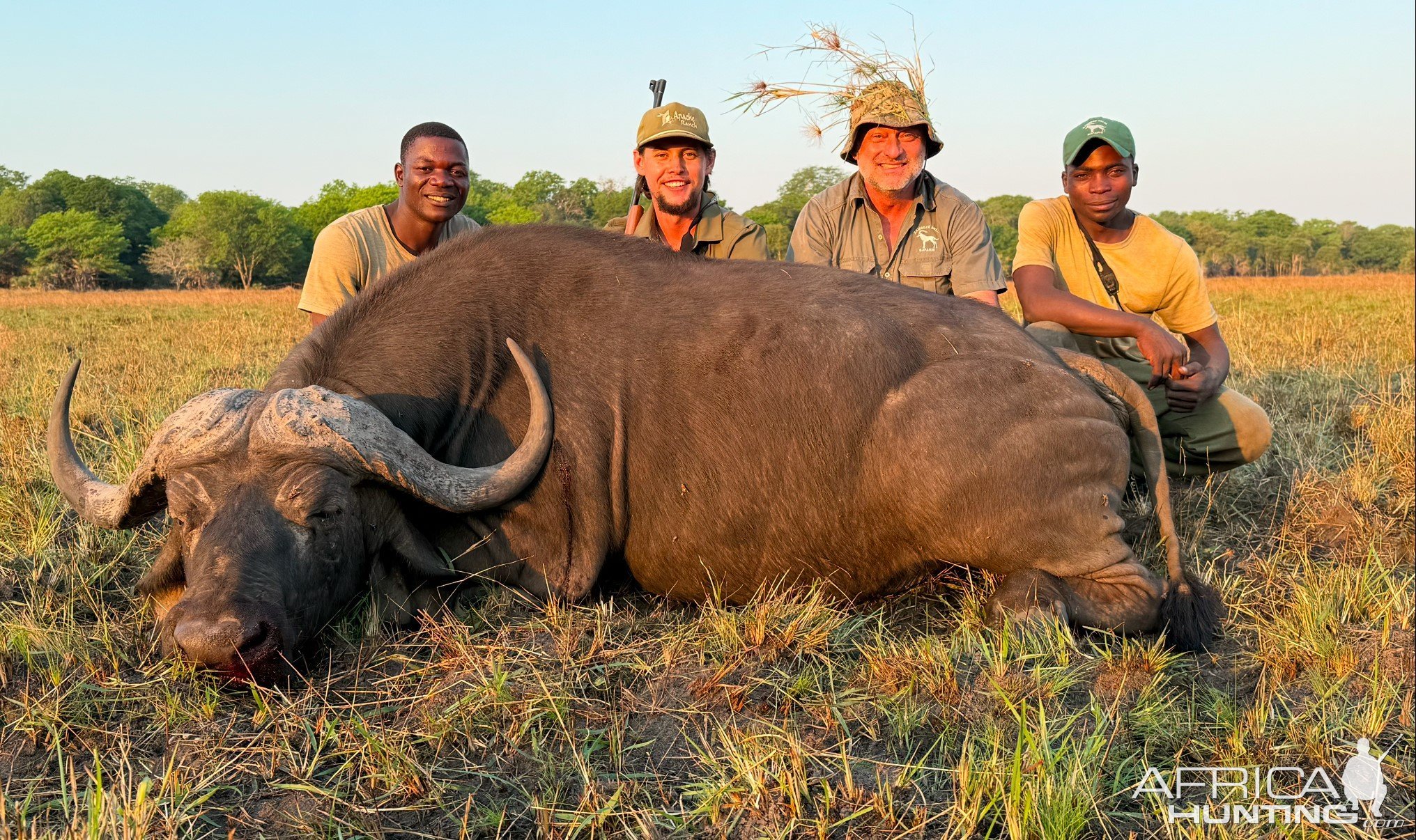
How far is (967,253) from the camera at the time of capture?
5879mm

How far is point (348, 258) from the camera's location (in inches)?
212

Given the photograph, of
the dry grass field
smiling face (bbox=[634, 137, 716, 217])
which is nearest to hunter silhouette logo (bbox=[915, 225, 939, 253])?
smiling face (bbox=[634, 137, 716, 217])

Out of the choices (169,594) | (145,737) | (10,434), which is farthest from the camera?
(10,434)

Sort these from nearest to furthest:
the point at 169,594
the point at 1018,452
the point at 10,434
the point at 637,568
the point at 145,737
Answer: the point at 145,737 < the point at 169,594 < the point at 1018,452 < the point at 637,568 < the point at 10,434

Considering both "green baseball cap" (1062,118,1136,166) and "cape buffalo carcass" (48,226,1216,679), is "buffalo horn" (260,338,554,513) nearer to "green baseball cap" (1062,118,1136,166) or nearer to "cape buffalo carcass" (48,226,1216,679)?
"cape buffalo carcass" (48,226,1216,679)

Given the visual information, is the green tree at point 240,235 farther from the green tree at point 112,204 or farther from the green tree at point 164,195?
the green tree at point 164,195

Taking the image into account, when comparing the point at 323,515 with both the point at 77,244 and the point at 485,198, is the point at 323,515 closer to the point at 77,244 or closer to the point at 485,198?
the point at 77,244

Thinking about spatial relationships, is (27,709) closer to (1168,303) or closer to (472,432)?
(472,432)

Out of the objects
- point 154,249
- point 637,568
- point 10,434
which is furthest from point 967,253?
point 154,249

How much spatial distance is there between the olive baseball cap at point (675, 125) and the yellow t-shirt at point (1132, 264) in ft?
6.37

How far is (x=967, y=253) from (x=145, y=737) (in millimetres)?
4860

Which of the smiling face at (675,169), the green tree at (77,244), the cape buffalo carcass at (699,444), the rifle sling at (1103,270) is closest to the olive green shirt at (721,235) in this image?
the smiling face at (675,169)

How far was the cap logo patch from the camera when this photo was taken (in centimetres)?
574

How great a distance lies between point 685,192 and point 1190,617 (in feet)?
12.0
